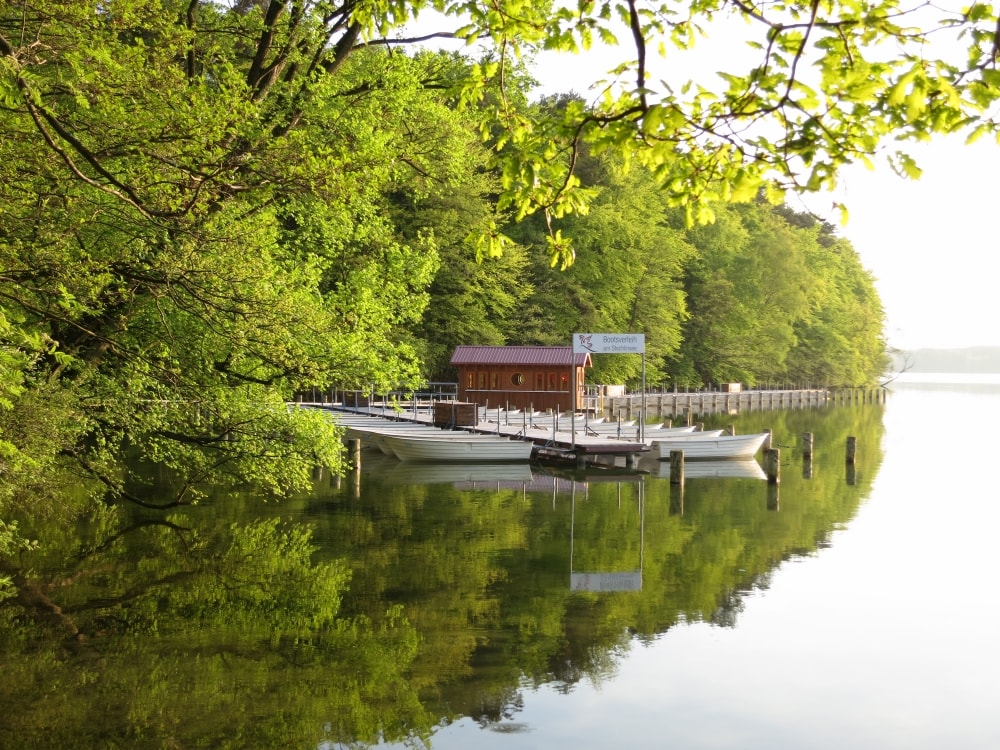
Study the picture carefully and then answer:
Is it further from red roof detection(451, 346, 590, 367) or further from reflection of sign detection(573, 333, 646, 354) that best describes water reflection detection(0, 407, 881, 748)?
red roof detection(451, 346, 590, 367)

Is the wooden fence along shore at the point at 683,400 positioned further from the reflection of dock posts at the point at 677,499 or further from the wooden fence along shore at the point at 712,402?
the reflection of dock posts at the point at 677,499

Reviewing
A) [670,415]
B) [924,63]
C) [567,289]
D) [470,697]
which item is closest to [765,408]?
[670,415]

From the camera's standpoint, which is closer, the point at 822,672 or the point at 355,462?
the point at 822,672

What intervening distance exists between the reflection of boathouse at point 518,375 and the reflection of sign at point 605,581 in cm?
2882

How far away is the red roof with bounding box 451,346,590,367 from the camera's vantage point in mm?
47750

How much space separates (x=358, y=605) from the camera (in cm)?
1608

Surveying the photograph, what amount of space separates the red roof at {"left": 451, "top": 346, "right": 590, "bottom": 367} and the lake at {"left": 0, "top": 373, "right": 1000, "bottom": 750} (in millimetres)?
20209

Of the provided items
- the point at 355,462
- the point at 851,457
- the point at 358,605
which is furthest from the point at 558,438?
the point at 358,605

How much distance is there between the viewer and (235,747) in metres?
10.4

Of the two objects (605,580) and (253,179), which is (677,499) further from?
(253,179)

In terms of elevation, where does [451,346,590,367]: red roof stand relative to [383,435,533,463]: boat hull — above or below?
above

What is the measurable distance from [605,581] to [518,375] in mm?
29986

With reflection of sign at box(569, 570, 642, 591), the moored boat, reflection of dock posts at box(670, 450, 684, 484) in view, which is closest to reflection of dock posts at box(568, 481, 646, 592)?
reflection of sign at box(569, 570, 642, 591)

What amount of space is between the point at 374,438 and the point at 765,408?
4716 centimetres
